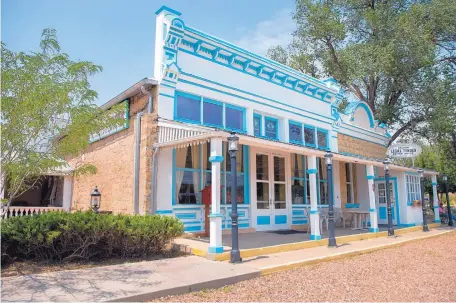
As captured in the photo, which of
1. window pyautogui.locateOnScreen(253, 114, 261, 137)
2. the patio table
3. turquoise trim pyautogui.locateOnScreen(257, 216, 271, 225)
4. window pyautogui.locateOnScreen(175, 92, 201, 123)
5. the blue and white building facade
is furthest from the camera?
the patio table

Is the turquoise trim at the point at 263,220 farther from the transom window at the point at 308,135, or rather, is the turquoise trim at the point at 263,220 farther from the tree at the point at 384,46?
the tree at the point at 384,46

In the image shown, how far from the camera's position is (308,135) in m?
15.3

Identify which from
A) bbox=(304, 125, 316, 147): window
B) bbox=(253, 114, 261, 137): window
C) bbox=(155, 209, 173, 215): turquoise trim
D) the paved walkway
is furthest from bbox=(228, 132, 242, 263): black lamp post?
bbox=(304, 125, 316, 147): window

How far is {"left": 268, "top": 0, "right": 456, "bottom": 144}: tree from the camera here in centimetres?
1878

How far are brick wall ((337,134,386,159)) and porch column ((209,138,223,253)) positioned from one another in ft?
33.4

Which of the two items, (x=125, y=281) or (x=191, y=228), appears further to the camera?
(x=191, y=228)

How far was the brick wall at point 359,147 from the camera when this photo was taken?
1709cm

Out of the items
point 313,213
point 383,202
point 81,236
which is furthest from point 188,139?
point 383,202

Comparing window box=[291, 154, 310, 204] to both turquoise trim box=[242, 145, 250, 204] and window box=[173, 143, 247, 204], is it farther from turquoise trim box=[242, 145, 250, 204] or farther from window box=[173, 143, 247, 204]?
window box=[173, 143, 247, 204]

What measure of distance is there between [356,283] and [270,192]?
270 inches

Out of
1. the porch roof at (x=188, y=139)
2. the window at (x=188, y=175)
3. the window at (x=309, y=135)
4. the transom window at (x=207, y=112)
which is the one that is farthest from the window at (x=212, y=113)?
the window at (x=309, y=135)

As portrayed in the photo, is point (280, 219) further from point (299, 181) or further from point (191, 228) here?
point (191, 228)

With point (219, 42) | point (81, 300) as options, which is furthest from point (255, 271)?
point (219, 42)

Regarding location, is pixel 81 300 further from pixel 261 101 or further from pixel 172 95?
pixel 261 101
